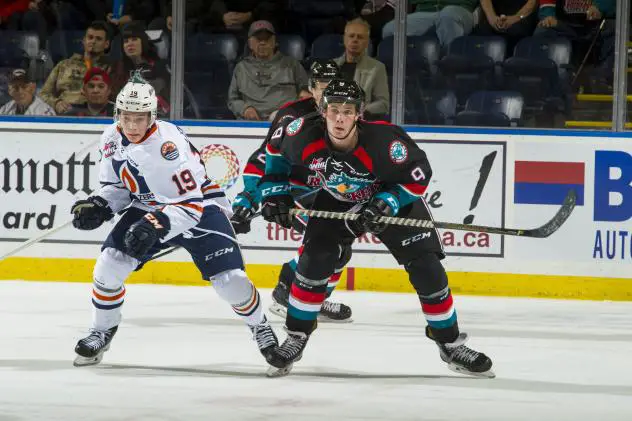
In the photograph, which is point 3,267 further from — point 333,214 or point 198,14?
point 333,214

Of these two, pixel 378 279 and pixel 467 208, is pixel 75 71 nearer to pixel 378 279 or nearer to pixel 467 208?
pixel 378 279

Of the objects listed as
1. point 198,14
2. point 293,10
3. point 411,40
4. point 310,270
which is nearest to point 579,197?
point 411,40

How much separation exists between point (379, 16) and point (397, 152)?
110 inches

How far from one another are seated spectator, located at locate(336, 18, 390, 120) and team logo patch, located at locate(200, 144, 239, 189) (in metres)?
0.78

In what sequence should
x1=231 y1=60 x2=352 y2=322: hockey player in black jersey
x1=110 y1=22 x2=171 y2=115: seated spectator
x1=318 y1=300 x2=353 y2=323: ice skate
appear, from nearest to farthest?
x1=231 y1=60 x2=352 y2=322: hockey player in black jersey < x1=318 y1=300 x2=353 y2=323: ice skate < x1=110 y1=22 x2=171 y2=115: seated spectator

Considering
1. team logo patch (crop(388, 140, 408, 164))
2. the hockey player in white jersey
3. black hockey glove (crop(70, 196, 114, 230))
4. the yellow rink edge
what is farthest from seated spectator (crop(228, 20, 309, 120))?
team logo patch (crop(388, 140, 408, 164))

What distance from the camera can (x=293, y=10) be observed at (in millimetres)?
7375

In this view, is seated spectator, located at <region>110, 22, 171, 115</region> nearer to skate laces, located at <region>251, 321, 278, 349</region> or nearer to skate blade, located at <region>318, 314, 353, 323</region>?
skate blade, located at <region>318, 314, 353, 323</region>

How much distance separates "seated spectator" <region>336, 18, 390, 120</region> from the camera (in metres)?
7.19

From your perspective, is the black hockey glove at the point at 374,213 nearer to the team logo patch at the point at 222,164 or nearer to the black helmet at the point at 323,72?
the black helmet at the point at 323,72

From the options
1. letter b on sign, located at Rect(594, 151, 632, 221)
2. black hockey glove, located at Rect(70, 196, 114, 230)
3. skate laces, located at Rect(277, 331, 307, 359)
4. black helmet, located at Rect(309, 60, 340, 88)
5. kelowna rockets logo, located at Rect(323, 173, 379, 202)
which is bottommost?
skate laces, located at Rect(277, 331, 307, 359)

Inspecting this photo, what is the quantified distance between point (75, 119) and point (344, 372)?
317 centimetres

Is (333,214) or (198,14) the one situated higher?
(198,14)

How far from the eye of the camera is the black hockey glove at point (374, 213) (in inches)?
180
